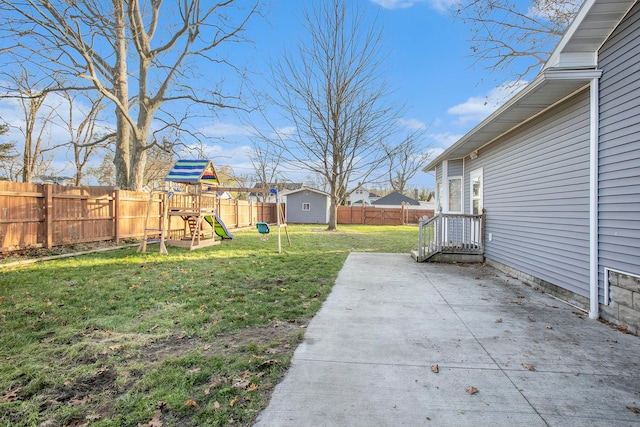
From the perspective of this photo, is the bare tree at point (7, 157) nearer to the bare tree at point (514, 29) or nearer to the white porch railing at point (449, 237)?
the white porch railing at point (449, 237)

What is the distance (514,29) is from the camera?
1014cm

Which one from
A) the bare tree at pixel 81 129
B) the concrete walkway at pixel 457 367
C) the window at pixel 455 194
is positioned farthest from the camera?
the bare tree at pixel 81 129

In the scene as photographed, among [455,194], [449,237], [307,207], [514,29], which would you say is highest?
[514,29]

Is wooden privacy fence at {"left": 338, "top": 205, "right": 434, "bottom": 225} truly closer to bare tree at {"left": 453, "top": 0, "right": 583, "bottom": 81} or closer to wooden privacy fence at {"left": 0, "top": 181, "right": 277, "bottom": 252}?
bare tree at {"left": 453, "top": 0, "right": 583, "bottom": 81}

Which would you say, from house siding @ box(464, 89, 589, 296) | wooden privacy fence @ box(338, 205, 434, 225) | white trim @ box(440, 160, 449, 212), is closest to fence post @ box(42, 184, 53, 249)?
house siding @ box(464, 89, 589, 296)

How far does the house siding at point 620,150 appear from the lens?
3500 millimetres

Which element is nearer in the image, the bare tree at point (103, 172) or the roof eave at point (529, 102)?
the roof eave at point (529, 102)

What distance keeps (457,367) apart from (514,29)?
38.5ft

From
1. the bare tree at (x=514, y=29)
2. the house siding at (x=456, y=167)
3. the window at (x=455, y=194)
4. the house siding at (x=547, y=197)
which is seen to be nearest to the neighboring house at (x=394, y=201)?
the bare tree at (x=514, y=29)

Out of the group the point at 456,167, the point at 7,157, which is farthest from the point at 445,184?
the point at 7,157

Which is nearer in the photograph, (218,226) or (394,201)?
(218,226)

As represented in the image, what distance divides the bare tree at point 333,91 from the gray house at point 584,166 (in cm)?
1208

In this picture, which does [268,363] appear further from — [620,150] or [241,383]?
[620,150]

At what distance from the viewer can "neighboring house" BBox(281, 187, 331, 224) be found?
27719 mm
